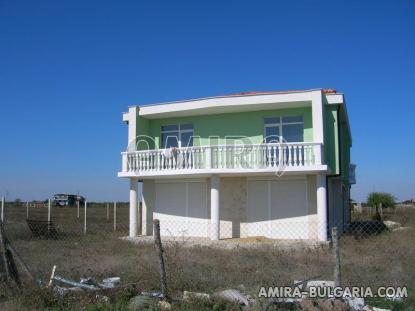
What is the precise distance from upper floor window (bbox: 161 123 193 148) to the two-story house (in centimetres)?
4

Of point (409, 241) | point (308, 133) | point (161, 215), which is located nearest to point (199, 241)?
point (161, 215)

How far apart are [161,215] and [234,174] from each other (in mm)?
3883

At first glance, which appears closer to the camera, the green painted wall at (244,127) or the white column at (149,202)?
the green painted wall at (244,127)

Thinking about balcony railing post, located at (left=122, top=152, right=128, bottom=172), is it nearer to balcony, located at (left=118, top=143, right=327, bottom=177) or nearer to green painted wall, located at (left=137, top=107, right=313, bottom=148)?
balcony, located at (left=118, top=143, right=327, bottom=177)

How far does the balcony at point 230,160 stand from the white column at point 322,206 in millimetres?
623

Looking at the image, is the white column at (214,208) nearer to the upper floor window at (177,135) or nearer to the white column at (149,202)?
the upper floor window at (177,135)

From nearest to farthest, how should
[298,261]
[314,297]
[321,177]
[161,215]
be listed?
[314,297], [298,261], [321,177], [161,215]

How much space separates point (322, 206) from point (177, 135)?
669 centimetres

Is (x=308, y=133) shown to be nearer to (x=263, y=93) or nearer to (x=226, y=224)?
(x=263, y=93)

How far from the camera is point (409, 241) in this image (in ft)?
45.1

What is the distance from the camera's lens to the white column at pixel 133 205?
17250mm

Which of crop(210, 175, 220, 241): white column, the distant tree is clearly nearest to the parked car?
the distant tree

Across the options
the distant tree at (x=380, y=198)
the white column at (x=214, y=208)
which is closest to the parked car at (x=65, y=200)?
the distant tree at (x=380, y=198)

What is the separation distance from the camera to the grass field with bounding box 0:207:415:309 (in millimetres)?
6891
